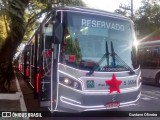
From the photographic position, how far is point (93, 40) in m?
Result: 7.46

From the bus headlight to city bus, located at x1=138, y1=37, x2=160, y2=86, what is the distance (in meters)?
11.2

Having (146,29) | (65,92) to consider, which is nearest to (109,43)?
(65,92)

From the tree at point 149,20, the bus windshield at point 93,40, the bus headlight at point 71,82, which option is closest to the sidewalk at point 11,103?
the bus headlight at point 71,82

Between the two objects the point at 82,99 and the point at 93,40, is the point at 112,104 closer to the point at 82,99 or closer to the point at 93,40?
the point at 82,99

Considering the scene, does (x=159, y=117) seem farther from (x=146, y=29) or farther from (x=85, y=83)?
(x=146, y=29)

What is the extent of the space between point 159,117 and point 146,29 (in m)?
30.0

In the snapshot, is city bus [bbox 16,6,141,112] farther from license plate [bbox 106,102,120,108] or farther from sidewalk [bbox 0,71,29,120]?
sidewalk [bbox 0,71,29,120]

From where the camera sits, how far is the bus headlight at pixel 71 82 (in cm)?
693

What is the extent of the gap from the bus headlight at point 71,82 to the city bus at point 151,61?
1116 cm

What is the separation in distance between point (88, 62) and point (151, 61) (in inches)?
455

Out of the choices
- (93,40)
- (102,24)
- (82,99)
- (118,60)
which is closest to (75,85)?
(82,99)

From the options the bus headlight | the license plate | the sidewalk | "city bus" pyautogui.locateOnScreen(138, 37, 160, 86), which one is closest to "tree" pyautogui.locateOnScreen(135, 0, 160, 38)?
"city bus" pyautogui.locateOnScreen(138, 37, 160, 86)

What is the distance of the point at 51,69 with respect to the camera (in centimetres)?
722

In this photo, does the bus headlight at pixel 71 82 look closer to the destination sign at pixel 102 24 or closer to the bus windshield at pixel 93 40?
the bus windshield at pixel 93 40
